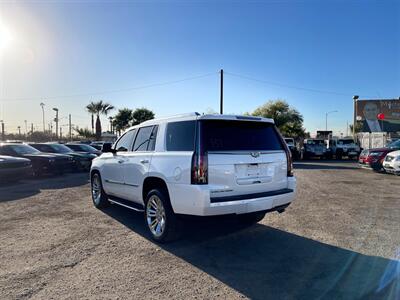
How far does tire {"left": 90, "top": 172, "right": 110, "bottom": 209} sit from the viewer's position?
755 centimetres

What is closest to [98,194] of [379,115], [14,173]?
[14,173]

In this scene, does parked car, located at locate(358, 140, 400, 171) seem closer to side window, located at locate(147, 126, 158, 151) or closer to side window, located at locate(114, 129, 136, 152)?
side window, located at locate(114, 129, 136, 152)

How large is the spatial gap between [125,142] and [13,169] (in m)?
7.45

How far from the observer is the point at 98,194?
7758 mm

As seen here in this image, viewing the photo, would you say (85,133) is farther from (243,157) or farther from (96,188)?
(243,157)

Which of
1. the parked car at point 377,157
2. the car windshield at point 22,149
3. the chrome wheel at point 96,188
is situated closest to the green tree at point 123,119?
the car windshield at point 22,149

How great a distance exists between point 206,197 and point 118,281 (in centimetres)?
148

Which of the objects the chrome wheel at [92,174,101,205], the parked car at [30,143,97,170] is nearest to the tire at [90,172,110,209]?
the chrome wheel at [92,174,101,205]

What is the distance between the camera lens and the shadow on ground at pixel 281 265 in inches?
139

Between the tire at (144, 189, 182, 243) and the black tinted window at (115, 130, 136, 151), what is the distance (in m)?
1.56

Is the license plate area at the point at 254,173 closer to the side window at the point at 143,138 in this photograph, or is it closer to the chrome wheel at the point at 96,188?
the side window at the point at 143,138

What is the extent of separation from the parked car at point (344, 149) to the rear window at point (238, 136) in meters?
25.8

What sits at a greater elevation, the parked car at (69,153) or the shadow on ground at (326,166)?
the parked car at (69,153)

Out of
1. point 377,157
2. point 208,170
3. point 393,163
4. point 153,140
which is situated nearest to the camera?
point 208,170
